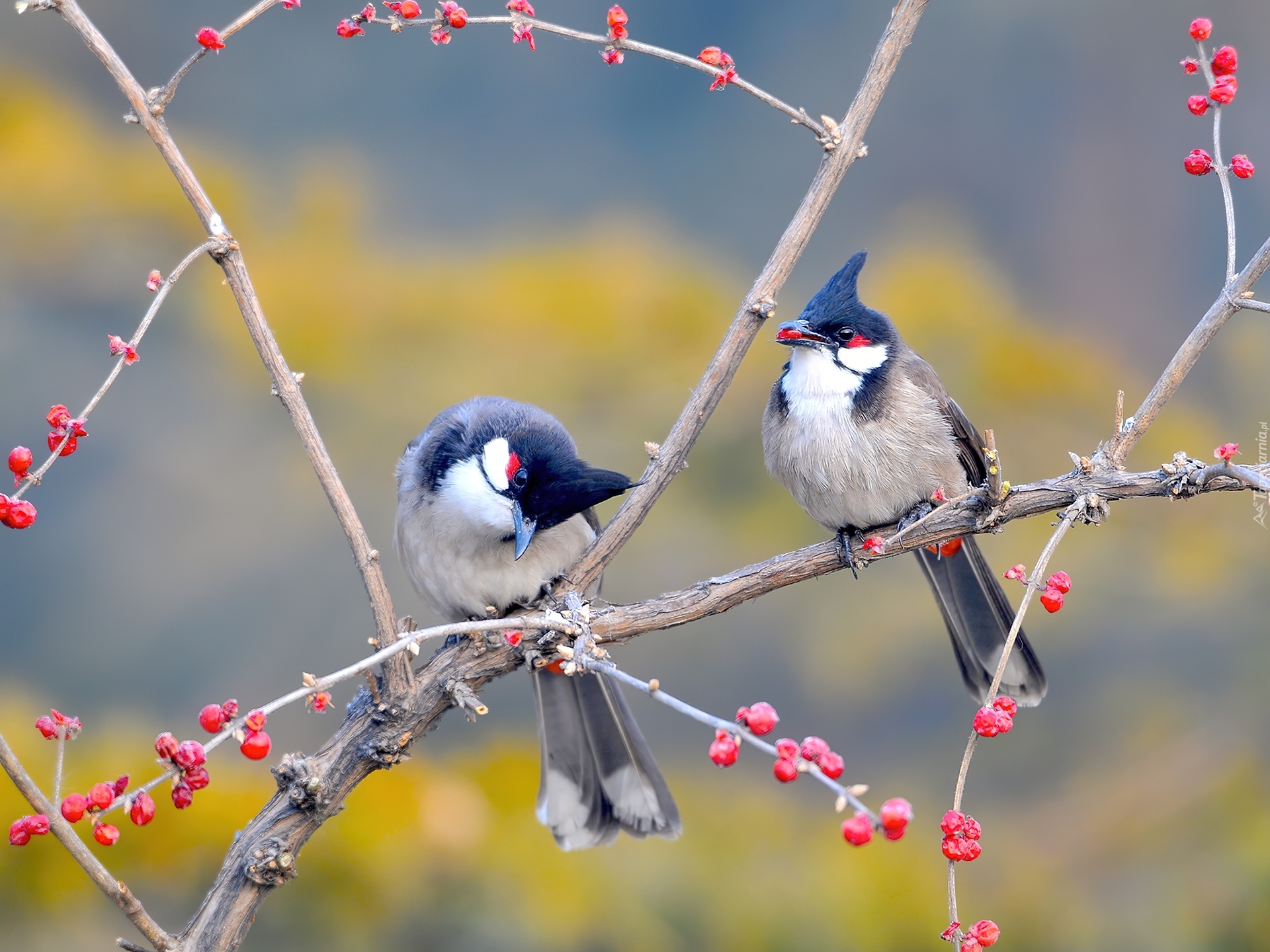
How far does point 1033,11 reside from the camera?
3074 mm

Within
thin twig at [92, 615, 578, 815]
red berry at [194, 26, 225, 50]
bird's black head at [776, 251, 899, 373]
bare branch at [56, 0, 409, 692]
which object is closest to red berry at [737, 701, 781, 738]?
thin twig at [92, 615, 578, 815]

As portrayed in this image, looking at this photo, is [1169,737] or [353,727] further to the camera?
[1169,737]

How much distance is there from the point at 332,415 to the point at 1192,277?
233cm

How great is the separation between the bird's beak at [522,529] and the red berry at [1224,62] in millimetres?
1090

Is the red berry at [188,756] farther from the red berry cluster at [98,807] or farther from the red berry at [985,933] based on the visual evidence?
the red berry at [985,933]

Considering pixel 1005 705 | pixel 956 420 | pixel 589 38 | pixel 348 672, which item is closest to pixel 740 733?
pixel 348 672

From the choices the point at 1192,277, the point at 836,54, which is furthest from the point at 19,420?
the point at 1192,277

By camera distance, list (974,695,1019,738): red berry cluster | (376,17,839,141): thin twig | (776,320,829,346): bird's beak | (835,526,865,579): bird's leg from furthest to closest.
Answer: (776,320,829,346): bird's beak, (835,526,865,579): bird's leg, (376,17,839,141): thin twig, (974,695,1019,738): red berry cluster

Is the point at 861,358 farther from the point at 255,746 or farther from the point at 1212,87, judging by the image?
the point at 255,746

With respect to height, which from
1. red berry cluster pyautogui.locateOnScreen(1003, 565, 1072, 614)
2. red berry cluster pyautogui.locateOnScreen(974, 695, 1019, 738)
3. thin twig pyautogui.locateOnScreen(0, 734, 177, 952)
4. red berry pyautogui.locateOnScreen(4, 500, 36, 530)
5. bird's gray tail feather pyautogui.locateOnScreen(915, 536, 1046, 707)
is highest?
bird's gray tail feather pyautogui.locateOnScreen(915, 536, 1046, 707)

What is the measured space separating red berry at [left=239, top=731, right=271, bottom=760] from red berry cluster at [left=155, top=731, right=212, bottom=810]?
0.04m

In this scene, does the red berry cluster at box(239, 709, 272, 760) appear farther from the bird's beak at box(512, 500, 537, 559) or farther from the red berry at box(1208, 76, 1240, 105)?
the red berry at box(1208, 76, 1240, 105)

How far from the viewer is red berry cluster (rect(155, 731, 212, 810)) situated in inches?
38.7

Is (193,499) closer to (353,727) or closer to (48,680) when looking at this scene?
(48,680)
